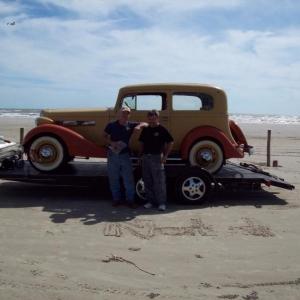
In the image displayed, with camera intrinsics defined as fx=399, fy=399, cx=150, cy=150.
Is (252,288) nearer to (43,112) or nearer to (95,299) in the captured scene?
(95,299)

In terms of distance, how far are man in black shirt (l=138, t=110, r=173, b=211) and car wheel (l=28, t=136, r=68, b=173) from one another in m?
1.65

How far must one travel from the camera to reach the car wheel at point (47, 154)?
7418mm

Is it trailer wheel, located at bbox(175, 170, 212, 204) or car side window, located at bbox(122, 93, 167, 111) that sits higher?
car side window, located at bbox(122, 93, 167, 111)

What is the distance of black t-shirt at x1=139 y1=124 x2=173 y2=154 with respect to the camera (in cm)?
651

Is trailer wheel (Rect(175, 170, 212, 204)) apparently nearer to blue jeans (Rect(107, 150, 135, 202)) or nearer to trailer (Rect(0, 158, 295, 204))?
trailer (Rect(0, 158, 295, 204))

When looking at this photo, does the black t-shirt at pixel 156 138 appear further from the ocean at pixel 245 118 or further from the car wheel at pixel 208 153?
the ocean at pixel 245 118

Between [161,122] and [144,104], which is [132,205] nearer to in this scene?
[161,122]

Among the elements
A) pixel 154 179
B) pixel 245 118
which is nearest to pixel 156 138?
pixel 154 179

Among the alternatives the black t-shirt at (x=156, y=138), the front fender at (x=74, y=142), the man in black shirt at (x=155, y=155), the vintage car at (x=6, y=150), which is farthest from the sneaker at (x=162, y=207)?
the vintage car at (x=6, y=150)

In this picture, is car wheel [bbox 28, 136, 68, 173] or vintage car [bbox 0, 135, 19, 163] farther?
vintage car [bbox 0, 135, 19, 163]

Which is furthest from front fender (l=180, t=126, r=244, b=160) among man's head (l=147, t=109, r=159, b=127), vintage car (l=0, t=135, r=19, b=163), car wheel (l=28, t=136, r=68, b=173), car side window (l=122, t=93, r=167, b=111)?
vintage car (l=0, t=135, r=19, b=163)

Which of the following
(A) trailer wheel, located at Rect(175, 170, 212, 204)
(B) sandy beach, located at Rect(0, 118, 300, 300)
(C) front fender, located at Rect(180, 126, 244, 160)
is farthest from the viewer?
(C) front fender, located at Rect(180, 126, 244, 160)

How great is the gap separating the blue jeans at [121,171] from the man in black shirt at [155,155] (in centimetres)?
24

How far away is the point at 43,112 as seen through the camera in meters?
7.94
